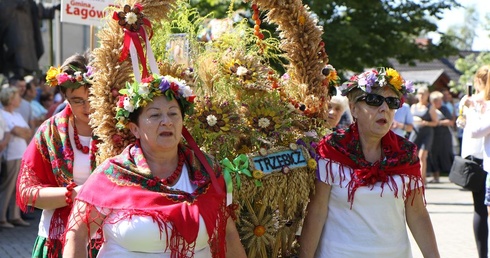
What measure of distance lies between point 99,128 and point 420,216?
1790mm

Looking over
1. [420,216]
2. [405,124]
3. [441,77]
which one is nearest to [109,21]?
[420,216]

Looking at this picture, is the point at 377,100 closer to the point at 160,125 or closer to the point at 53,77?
the point at 160,125

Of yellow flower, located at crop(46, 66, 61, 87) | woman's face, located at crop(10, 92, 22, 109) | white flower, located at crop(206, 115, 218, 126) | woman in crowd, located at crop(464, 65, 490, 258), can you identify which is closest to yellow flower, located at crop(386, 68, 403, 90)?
white flower, located at crop(206, 115, 218, 126)

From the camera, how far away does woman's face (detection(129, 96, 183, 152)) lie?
3770 mm

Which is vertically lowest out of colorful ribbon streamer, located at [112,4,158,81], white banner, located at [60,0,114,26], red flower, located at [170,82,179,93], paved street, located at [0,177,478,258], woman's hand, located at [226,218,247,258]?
paved street, located at [0,177,478,258]

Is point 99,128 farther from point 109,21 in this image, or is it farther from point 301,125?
point 301,125

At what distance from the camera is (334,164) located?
4.41 metres

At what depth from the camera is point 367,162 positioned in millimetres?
4398

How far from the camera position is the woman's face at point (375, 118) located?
4.36m

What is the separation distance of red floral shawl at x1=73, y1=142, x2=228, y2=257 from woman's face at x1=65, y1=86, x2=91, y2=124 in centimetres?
92

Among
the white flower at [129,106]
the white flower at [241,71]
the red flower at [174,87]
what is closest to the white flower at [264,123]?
the white flower at [241,71]

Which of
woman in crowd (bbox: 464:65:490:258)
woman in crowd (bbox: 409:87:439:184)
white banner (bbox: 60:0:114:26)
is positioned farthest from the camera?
woman in crowd (bbox: 409:87:439:184)

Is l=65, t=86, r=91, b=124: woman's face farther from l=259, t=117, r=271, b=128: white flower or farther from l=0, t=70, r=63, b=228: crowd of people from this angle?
l=0, t=70, r=63, b=228: crowd of people

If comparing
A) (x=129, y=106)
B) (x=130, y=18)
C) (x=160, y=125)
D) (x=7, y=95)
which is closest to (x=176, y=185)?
(x=160, y=125)
